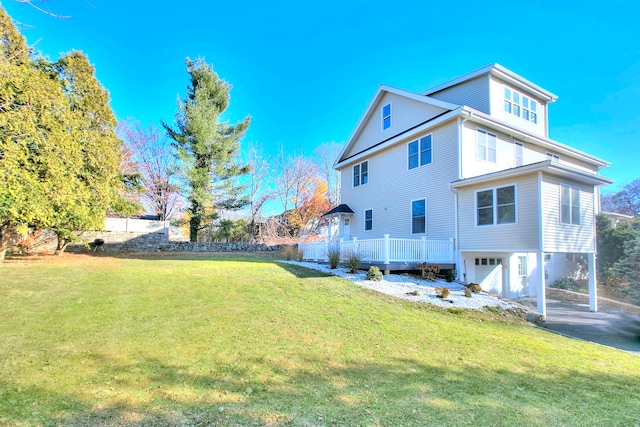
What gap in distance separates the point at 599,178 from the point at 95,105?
19.7m

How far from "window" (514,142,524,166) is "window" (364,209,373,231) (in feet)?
23.0

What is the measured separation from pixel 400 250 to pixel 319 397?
8.44m

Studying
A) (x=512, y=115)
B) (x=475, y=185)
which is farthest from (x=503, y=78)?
(x=475, y=185)

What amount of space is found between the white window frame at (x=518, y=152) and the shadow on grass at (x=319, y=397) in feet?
36.7

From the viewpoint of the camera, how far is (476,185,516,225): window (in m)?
10.8

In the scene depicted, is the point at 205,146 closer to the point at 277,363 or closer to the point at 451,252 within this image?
the point at 451,252

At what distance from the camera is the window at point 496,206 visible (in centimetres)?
1080

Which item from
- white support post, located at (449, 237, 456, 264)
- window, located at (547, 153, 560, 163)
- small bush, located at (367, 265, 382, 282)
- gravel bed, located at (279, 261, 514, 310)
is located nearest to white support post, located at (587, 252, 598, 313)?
gravel bed, located at (279, 261, 514, 310)

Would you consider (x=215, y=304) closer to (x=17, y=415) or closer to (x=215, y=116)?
(x=17, y=415)

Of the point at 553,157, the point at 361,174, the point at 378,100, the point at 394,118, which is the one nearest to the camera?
the point at 553,157

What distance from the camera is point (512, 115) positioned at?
14.7 metres

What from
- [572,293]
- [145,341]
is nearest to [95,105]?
[145,341]

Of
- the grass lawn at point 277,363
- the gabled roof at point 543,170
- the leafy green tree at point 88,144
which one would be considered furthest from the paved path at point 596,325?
the leafy green tree at point 88,144

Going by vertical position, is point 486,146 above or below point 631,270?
above
